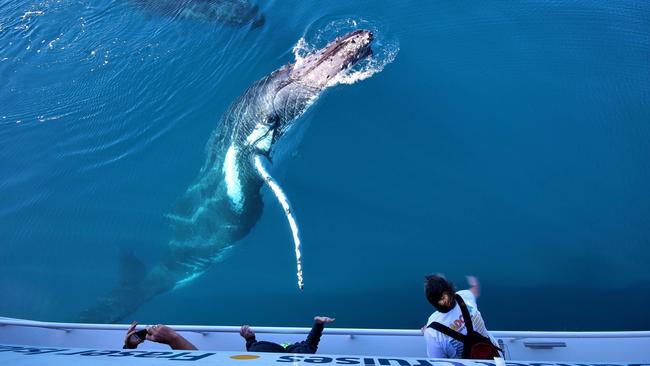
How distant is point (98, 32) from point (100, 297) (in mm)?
7222

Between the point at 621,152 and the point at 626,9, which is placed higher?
the point at 626,9

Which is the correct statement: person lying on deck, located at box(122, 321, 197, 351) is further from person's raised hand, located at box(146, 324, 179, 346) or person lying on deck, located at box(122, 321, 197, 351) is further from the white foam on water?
the white foam on water

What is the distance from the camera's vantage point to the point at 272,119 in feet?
34.9

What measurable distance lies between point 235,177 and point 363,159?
2.80 meters

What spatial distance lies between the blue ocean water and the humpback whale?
349mm

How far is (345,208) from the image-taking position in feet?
34.4

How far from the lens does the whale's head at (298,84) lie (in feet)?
33.4

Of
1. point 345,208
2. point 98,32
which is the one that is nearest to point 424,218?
point 345,208

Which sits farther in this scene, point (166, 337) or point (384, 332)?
point (384, 332)

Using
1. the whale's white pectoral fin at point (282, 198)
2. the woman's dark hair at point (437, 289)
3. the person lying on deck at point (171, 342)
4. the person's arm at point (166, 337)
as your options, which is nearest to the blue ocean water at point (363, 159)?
the whale's white pectoral fin at point (282, 198)

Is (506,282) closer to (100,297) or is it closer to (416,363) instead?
(416,363)

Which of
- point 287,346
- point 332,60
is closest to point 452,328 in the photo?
point 287,346

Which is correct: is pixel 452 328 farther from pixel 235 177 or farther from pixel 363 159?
pixel 235 177

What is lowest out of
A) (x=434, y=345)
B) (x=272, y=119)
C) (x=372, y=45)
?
(x=434, y=345)
